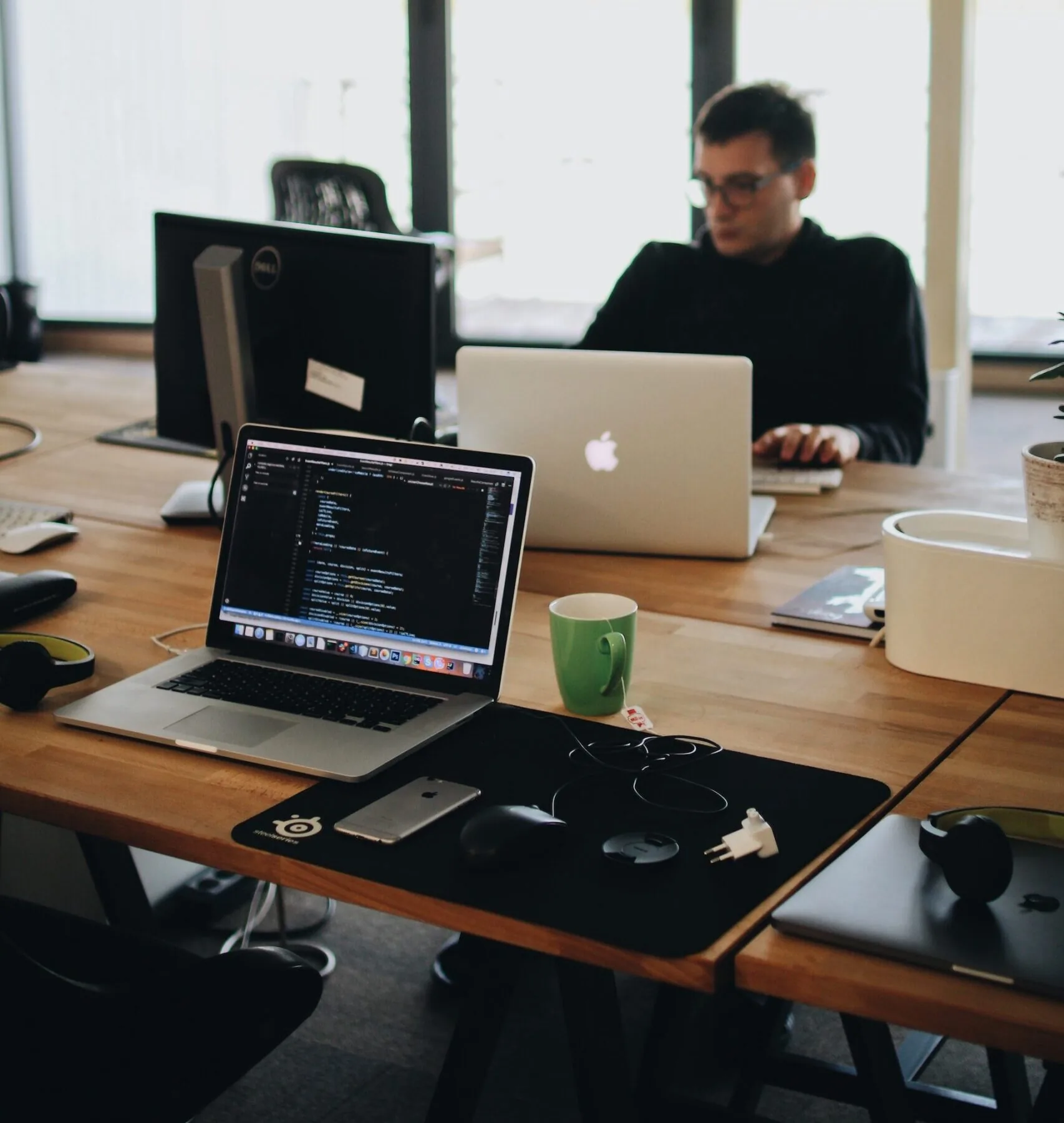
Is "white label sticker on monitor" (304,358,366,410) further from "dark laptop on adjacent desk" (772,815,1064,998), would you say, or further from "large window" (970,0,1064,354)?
"large window" (970,0,1064,354)

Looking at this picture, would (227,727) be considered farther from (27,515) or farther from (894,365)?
(894,365)

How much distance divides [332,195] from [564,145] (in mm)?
1849

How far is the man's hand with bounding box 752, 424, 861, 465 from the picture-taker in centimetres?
241

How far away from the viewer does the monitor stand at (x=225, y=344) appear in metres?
2.09

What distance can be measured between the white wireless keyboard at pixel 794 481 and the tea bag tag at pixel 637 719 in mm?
877

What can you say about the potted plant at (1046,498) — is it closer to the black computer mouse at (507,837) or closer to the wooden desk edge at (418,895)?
the wooden desk edge at (418,895)

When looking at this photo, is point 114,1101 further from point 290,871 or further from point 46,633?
point 46,633

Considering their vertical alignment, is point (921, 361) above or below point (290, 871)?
above

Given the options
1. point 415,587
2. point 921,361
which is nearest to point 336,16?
point 921,361

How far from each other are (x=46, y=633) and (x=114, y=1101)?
0.68 metres

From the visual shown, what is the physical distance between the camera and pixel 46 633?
1748 millimetres

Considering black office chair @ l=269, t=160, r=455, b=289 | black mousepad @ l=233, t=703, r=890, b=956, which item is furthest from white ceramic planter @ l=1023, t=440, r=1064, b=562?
black office chair @ l=269, t=160, r=455, b=289

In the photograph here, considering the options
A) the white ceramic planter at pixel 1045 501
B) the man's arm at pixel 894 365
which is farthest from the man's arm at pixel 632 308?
the white ceramic planter at pixel 1045 501

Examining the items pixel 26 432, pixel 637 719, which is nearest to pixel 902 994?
pixel 637 719
